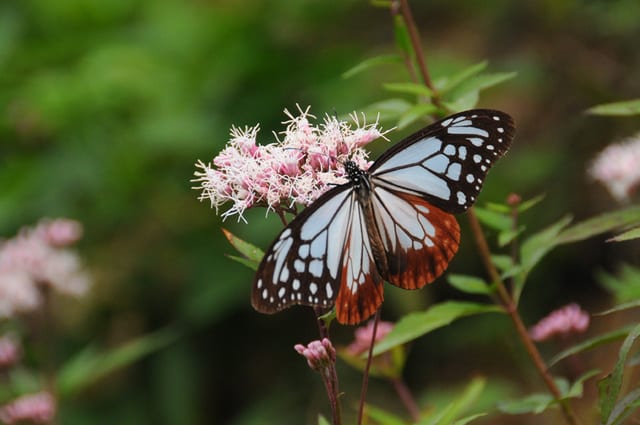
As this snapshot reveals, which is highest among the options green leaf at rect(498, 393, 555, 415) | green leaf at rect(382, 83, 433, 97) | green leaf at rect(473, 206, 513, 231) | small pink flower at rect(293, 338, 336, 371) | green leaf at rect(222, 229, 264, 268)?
green leaf at rect(382, 83, 433, 97)

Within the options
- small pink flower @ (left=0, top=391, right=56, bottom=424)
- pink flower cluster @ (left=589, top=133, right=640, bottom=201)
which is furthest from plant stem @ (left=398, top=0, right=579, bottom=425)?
small pink flower @ (left=0, top=391, right=56, bottom=424)

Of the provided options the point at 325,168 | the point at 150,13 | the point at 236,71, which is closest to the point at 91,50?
the point at 150,13

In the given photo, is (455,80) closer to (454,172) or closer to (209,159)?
(454,172)

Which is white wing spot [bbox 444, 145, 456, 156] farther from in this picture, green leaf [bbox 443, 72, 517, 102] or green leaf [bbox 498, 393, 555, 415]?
green leaf [bbox 498, 393, 555, 415]

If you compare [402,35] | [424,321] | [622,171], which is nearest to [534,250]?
[424,321]

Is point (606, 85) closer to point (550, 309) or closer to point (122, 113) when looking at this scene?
point (550, 309)

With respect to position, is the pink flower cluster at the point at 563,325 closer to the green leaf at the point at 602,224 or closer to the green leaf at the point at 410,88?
the green leaf at the point at 602,224

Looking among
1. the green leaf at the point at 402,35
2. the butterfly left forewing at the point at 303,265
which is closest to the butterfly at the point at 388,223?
the butterfly left forewing at the point at 303,265
